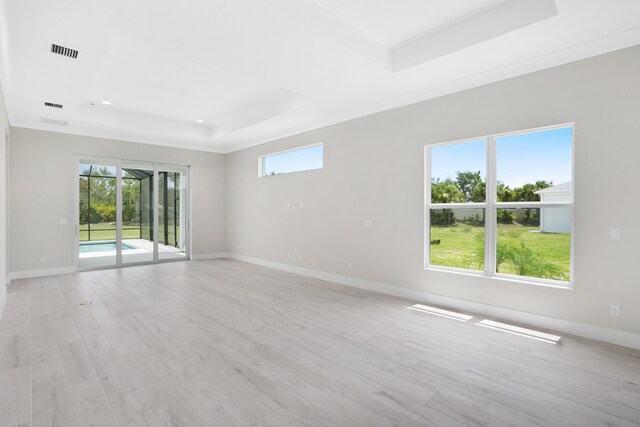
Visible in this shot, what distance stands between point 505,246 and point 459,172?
1113mm

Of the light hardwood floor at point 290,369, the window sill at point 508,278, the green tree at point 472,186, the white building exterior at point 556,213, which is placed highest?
the green tree at point 472,186

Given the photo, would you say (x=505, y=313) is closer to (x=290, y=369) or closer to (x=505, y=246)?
(x=505, y=246)

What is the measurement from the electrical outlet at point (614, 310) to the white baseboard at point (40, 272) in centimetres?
853

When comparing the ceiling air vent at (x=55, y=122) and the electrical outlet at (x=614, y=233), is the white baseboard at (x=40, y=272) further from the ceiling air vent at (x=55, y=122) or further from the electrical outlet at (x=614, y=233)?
the electrical outlet at (x=614, y=233)

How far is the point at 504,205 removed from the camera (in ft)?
13.1

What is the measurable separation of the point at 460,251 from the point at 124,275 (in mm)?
6063

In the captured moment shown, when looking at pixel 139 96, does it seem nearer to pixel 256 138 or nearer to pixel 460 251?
pixel 256 138

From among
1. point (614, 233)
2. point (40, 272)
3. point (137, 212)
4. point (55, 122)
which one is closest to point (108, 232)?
point (137, 212)

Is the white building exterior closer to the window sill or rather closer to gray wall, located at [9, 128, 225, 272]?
the window sill

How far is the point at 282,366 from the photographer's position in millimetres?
2734

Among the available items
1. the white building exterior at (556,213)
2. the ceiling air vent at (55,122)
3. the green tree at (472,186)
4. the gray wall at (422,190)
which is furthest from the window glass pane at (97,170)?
the white building exterior at (556,213)

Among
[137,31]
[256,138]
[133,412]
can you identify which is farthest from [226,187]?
[133,412]

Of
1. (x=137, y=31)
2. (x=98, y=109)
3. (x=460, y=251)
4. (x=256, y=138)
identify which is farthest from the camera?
(x=256, y=138)

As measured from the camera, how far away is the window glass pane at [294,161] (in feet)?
21.0
